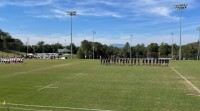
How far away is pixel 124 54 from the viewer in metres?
154

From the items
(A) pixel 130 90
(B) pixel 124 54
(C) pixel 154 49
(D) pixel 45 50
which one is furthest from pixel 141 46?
(A) pixel 130 90

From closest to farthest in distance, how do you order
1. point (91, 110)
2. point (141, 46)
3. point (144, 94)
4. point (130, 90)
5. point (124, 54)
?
1. point (91, 110)
2. point (144, 94)
3. point (130, 90)
4. point (124, 54)
5. point (141, 46)

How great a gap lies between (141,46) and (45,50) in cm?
5995

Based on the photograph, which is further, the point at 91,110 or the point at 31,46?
the point at 31,46

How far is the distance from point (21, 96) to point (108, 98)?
4699 millimetres

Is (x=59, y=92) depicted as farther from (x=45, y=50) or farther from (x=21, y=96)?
(x=45, y=50)

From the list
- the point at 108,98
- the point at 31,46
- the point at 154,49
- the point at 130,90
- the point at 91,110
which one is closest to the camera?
the point at 91,110

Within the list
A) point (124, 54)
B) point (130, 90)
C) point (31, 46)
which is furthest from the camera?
point (31, 46)

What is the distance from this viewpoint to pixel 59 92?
19094 mm

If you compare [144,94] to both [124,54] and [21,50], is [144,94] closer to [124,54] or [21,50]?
[124,54]

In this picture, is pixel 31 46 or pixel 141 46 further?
pixel 31 46

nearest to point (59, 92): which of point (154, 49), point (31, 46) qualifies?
point (154, 49)

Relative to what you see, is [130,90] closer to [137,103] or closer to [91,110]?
[137,103]

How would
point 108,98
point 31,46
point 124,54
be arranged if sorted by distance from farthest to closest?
1. point 31,46
2. point 124,54
3. point 108,98
